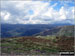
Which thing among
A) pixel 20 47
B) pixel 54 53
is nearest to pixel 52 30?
pixel 54 53

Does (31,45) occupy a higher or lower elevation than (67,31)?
lower

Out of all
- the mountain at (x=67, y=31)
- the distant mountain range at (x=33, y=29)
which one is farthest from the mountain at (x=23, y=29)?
the mountain at (x=67, y=31)

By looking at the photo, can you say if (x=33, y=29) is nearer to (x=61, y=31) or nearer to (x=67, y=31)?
(x=61, y=31)

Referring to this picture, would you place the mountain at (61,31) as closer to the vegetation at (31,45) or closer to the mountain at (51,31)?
the mountain at (51,31)

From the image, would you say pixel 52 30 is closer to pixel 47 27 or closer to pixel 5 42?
pixel 47 27

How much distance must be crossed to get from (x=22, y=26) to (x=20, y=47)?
0.87 m

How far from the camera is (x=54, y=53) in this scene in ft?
18.2

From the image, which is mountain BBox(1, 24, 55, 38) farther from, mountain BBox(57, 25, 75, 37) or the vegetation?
mountain BBox(57, 25, 75, 37)

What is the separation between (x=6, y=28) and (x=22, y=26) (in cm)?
64

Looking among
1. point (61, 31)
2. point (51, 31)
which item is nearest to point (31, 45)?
point (51, 31)

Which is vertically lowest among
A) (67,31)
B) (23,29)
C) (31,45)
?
(31,45)

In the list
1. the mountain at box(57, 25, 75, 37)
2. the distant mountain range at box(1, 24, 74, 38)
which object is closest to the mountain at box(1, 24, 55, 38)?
the distant mountain range at box(1, 24, 74, 38)

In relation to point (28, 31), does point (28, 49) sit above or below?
below

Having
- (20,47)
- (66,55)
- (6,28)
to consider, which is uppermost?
(6,28)
